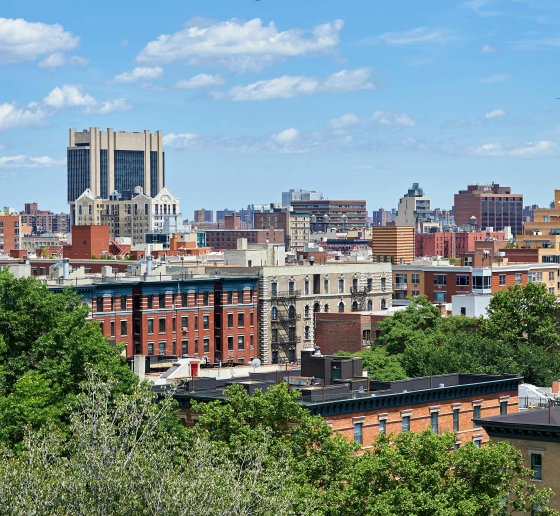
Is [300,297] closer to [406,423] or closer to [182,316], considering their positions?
[182,316]

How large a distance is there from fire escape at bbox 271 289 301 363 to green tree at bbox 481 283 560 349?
25.2 metres

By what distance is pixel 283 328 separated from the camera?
14912 centimetres

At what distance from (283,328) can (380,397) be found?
259 feet

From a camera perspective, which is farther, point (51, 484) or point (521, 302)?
point (521, 302)

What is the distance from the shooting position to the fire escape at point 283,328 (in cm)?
14812

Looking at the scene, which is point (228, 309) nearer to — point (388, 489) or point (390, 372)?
point (390, 372)

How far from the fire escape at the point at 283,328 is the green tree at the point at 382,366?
1156 inches

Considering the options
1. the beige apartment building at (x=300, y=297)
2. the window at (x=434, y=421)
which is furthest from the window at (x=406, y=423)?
the beige apartment building at (x=300, y=297)

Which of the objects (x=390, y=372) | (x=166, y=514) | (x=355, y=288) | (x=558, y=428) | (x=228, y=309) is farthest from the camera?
(x=355, y=288)

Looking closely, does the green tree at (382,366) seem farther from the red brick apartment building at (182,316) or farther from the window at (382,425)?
the window at (382,425)

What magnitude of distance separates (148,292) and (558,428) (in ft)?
249

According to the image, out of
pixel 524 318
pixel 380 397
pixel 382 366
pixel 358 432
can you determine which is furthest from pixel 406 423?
pixel 524 318

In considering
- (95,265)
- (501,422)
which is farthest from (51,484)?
(95,265)

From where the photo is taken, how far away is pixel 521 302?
128375 mm
